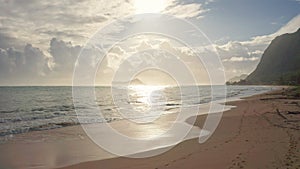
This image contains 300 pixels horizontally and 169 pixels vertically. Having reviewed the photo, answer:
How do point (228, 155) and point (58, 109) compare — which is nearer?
point (228, 155)

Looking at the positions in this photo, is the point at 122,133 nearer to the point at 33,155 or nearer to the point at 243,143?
the point at 33,155

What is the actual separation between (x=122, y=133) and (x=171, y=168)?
32.3 ft

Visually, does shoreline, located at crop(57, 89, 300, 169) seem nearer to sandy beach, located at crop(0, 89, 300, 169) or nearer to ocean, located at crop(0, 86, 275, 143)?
sandy beach, located at crop(0, 89, 300, 169)

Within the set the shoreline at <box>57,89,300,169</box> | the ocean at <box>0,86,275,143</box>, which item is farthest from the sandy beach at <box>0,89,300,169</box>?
the ocean at <box>0,86,275,143</box>

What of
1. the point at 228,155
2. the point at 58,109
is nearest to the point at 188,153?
the point at 228,155

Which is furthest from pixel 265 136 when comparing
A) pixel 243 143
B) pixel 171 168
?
pixel 171 168

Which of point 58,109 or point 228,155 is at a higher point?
point 58,109

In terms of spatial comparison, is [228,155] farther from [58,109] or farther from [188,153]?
[58,109]

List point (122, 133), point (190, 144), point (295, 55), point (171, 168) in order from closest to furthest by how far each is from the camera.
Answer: point (171, 168), point (190, 144), point (122, 133), point (295, 55)

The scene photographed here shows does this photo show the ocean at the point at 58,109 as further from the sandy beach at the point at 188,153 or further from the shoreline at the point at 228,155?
the shoreline at the point at 228,155

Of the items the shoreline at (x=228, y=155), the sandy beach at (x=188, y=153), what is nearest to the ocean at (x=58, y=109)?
the sandy beach at (x=188, y=153)

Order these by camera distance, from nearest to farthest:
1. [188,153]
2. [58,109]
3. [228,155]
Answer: [228,155] → [188,153] → [58,109]

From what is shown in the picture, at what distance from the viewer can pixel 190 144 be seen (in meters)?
14.6

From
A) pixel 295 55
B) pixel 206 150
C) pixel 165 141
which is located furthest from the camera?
pixel 295 55
